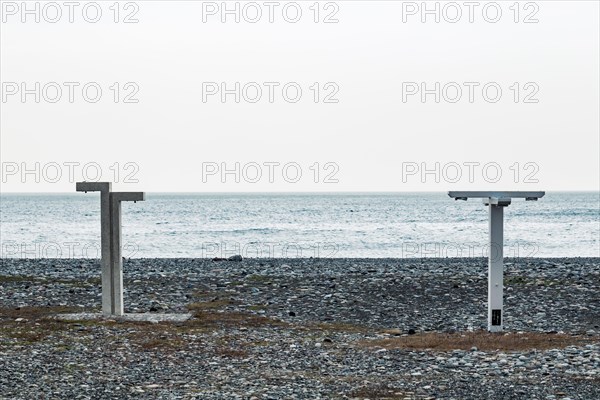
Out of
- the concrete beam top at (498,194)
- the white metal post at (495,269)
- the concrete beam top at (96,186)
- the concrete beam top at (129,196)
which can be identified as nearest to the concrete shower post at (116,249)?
the concrete beam top at (129,196)

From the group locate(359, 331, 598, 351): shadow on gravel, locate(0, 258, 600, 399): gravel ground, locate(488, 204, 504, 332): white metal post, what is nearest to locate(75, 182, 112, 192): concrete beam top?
locate(0, 258, 600, 399): gravel ground

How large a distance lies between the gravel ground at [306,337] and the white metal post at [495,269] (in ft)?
1.48

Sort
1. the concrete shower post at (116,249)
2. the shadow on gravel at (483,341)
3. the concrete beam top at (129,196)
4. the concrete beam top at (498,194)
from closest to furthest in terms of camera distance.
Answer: the shadow on gravel at (483,341), the concrete beam top at (498,194), the concrete beam top at (129,196), the concrete shower post at (116,249)

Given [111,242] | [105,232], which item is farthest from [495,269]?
[105,232]

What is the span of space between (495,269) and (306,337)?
407 centimetres

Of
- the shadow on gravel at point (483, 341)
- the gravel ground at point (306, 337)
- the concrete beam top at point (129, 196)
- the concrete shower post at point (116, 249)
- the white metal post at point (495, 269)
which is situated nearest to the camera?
the gravel ground at point (306, 337)

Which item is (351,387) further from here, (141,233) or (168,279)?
(141,233)

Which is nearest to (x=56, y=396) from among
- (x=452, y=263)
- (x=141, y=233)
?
(x=452, y=263)

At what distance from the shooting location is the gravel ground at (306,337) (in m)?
12.4

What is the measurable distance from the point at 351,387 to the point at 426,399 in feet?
3.89

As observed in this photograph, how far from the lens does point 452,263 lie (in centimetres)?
3466

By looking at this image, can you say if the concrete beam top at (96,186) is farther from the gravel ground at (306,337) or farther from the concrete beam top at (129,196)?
the gravel ground at (306,337)

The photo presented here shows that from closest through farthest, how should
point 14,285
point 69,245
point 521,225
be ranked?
point 14,285
point 69,245
point 521,225

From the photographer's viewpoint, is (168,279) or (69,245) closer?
(168,279)
